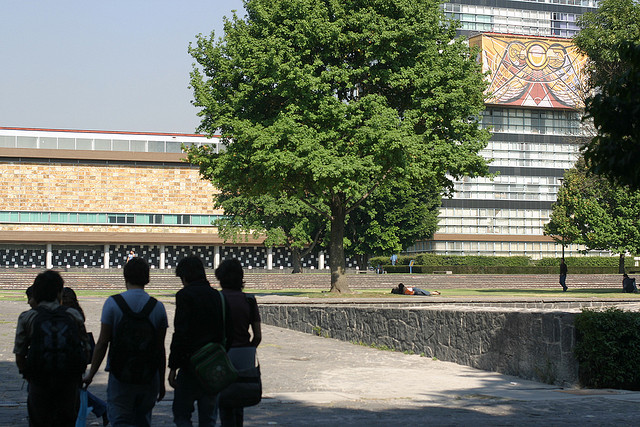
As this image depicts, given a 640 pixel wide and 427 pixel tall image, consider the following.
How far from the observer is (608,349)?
10766 millimetres

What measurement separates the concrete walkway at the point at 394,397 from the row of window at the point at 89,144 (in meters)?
67.3

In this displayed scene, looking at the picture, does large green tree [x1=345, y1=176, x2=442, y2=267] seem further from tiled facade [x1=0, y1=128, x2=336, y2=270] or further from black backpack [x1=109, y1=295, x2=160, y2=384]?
black backpack [x1=109, y1=295, x2=160, y2=384]

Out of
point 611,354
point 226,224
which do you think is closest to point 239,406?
point 611,354

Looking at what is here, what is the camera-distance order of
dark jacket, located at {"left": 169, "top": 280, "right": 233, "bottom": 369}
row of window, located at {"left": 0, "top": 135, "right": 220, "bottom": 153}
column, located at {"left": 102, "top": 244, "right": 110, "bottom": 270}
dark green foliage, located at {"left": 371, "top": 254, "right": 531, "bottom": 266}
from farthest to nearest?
row of window, located at {"left": 0, "top": 135, "right": 220, "bottom": 153} < column, located at {"left": 102, "top": 244, "right": 110, "bottom": 270} < dark green foliage, located at {"left": 371, "top": 254, "right": 531, "bottom": 266} < dark jacket, located at {"left": 169, "top": 280, "right": 233, "bottom": 369}

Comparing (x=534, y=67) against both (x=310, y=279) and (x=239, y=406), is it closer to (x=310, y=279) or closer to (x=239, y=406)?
(x=310, y=279)

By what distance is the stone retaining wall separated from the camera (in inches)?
451

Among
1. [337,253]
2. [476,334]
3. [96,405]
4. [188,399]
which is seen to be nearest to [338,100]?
[337,253]

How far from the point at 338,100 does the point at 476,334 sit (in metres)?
17.6

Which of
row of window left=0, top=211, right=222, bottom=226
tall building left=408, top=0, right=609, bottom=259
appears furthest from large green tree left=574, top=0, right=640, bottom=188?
tall building left=408, top=0, right=609, bottom=259

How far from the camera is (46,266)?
77000 mm

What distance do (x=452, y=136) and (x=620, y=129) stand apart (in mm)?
26271

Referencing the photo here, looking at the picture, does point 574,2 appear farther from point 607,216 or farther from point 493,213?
point 607,216

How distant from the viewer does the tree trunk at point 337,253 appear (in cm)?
3195

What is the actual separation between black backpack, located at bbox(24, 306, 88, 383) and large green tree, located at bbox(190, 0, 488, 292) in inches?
872
